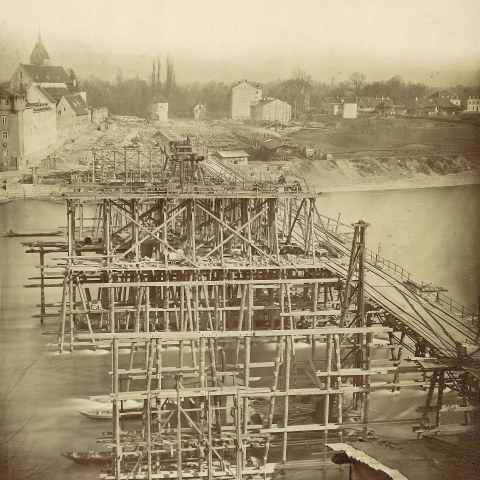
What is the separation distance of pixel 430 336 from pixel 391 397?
214 cm

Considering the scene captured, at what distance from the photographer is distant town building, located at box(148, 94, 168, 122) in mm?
14969

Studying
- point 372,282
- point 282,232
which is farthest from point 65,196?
point 372,282

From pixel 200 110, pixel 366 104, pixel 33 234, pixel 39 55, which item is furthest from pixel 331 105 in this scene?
pixel 33 234

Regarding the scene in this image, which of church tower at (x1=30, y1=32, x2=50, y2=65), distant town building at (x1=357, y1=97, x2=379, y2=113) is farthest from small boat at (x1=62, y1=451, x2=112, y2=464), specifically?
distant town building at (x1=357, y1=97, x2=379, y2=113)

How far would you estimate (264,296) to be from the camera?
56.4 feet

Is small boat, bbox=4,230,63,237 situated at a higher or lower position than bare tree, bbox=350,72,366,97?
lower

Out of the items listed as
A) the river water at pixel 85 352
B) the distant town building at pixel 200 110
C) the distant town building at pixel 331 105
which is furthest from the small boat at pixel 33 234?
the distant town building at pixel 331 105

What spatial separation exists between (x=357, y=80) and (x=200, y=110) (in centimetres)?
306

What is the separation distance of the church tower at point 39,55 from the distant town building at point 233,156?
4070mm

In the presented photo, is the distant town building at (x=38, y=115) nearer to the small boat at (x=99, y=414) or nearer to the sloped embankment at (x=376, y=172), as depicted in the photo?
the sloped embankment at (x=376, y=172)

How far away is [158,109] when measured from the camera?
50.6 ft

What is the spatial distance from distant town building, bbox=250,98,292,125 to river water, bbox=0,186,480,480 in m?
2.40

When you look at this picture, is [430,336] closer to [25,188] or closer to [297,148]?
[297,148]

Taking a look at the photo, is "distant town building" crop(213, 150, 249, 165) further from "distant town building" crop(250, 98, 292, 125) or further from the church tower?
the church tower
